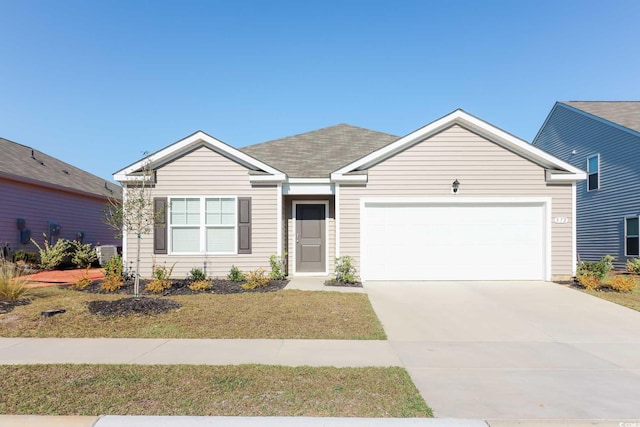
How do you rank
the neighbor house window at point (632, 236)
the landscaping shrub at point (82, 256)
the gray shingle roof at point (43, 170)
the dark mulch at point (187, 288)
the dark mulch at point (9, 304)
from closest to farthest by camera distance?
the dark mulch at point (9, 304), the dark mulch at point (187, 288), the landscaping shrub at point (82, 256), the neighbor house window at point (632, 236), the gray shingle roof at point (43, 170)

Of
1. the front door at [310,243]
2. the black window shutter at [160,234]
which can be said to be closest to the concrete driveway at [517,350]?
the front door at [310,243]

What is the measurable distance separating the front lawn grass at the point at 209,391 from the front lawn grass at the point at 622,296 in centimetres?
704

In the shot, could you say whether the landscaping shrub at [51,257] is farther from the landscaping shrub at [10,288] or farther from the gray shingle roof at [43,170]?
the landscaping shrub at [10,288]

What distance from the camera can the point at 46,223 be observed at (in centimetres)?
1634

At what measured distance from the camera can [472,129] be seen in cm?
1152

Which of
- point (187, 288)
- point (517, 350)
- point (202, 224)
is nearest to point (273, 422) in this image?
point (517, 350)

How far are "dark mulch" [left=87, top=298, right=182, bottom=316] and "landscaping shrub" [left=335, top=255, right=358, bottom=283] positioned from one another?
452 cm

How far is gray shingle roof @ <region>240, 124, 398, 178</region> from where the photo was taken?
12.8m

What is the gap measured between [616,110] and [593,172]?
3.00m

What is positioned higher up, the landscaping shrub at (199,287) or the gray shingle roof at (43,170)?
the gray shingle roof at (43,170)

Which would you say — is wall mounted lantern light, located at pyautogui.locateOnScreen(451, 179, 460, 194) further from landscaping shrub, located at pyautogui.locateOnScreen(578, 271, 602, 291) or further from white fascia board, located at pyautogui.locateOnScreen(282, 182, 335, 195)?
landscaping shrub, located at pyautogui.locateOnScreen(578, 271, 602, 291)

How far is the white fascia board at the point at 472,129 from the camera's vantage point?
11141 millimetres

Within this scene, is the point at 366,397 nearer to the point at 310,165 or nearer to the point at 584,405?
the point at 584,405

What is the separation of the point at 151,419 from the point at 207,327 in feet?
10.4
